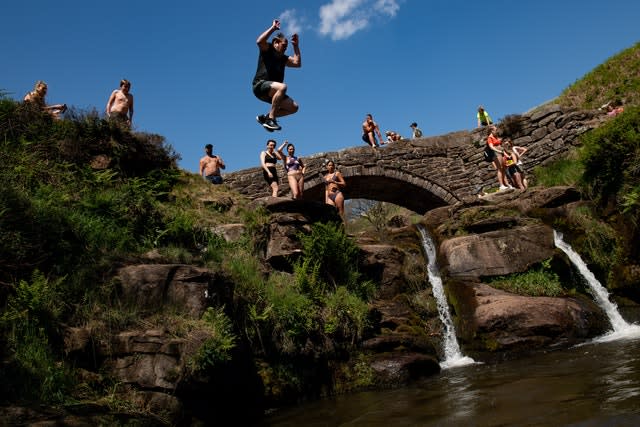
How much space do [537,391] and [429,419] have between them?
1035mm

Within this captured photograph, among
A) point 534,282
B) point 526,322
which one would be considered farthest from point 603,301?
point 526,322

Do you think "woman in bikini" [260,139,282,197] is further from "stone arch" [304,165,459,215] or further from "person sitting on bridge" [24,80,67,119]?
"stone arch" [304,165,459,215]

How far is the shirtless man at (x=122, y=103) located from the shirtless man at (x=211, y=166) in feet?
8.52

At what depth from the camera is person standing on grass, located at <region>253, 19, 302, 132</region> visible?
258 inches

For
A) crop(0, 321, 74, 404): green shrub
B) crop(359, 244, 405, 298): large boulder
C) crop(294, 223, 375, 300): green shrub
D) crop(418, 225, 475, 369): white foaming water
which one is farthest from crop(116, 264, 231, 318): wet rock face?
crop(359, 244, 405, 298): large boulder

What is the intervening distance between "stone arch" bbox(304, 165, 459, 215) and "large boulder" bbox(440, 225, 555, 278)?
293 inches

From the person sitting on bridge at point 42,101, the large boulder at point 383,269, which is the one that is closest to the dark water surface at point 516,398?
the large boulder at point 383,269

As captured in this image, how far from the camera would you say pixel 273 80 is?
22.0 ft

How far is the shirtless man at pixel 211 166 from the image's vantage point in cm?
1315

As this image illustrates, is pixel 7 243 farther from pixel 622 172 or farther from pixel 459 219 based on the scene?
pixel 622 172

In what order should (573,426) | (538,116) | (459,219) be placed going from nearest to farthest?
(573,426) → (459,219) → (538,116)

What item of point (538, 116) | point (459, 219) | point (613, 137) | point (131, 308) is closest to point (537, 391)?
point (131, 308)

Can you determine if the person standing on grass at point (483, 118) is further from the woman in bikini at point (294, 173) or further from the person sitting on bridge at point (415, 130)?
the woman in bikini at point (294, 173)

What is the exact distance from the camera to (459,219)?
39.1 ft
